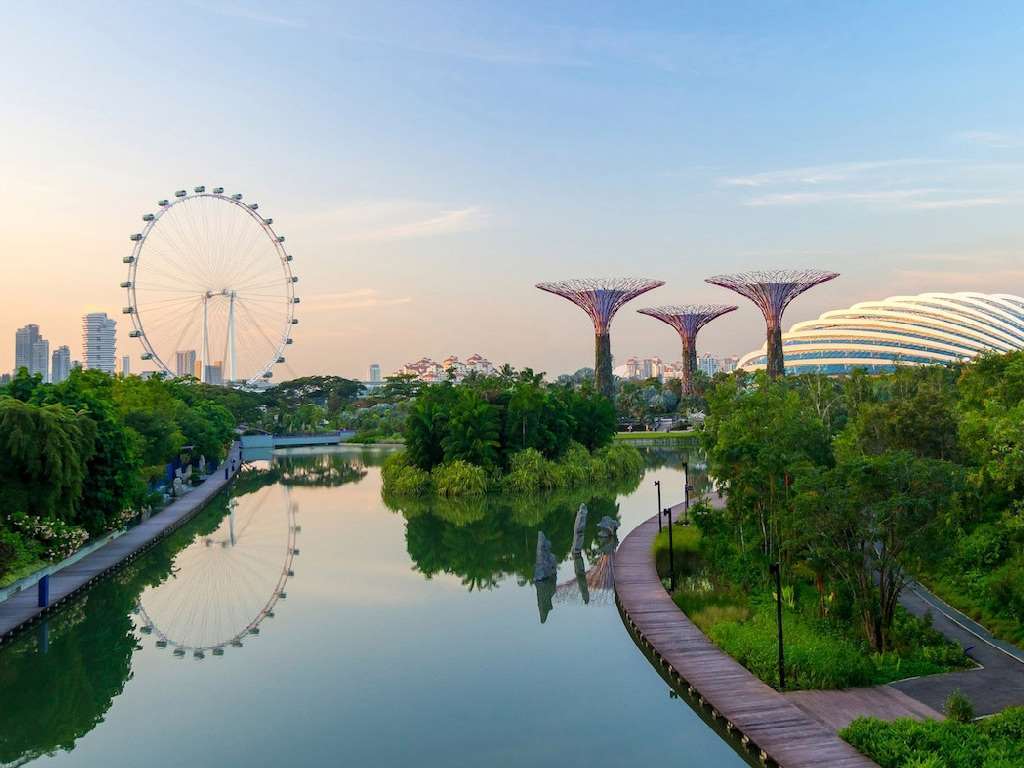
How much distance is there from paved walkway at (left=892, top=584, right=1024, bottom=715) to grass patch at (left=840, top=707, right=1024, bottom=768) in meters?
1.49

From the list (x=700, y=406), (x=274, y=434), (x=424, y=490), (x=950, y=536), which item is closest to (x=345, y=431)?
(x=274, y=434)

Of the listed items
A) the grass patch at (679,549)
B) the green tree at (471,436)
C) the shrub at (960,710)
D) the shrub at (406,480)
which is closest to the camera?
the shrub at (960,710)

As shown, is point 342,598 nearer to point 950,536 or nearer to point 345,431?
point 950,536

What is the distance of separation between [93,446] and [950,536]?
23.6m

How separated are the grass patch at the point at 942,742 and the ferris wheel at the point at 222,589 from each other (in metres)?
13.8

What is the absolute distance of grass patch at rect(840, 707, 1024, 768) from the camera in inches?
450

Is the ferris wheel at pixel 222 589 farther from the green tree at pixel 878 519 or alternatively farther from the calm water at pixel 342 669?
the green tree at pixel 878 519

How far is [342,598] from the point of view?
2434 cm

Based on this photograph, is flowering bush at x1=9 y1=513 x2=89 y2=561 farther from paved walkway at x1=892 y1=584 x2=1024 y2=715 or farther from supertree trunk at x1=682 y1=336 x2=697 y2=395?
supertree trunk at x1=682 y1=336 x2=697 y2=395

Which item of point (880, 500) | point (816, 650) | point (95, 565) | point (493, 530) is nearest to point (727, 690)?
point (816, 650)

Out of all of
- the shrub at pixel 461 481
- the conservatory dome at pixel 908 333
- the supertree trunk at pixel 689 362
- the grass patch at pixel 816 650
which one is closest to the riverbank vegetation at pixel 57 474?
the shrub at pixel 461 481

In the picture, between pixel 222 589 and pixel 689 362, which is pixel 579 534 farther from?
pixel 689 362

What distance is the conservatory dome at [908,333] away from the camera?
100312 millimetres

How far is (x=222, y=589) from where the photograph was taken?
86.2ft
